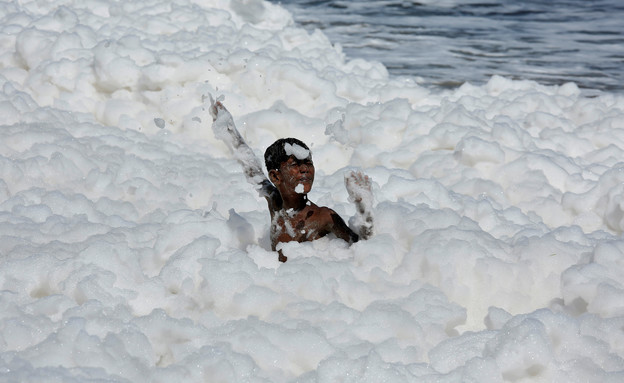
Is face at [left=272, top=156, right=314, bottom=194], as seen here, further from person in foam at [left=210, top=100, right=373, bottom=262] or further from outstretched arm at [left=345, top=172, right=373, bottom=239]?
outstretched arm at [left=345, top=172, right=373, bottom=239]

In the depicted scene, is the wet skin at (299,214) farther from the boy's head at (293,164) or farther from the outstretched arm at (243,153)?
the outstretched arm at (243,153)

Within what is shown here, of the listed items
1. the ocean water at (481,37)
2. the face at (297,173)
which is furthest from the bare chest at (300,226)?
the ocean water at (481,37)

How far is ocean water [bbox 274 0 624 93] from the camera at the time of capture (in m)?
6.42

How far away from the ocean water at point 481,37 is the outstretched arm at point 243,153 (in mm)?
3247

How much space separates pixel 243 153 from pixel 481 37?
221 inches

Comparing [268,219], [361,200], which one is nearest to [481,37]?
[268,219]

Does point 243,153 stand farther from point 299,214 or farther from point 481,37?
point 481,37

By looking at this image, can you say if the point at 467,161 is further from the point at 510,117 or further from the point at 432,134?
the point at 510,117

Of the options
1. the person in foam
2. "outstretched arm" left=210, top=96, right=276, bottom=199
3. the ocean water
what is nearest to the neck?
the person in foam

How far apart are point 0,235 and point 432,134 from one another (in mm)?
2351

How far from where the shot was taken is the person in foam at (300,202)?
2.66 metres

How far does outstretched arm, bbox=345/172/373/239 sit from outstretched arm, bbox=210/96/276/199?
0.37 m

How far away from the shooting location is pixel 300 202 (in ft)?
8.98

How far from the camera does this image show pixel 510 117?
4.57 metres
